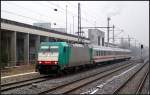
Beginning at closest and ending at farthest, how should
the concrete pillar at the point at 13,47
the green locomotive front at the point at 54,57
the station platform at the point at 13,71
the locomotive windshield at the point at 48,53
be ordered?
the green locomotive front at the point at 54,57 < the locomotive windshield at the point at 48,53 < the station platform at the point at 13,71 < the concrete pillar at the point at 13,47

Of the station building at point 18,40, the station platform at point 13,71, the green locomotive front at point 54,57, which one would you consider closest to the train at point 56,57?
the green locomotive front at point 54,57

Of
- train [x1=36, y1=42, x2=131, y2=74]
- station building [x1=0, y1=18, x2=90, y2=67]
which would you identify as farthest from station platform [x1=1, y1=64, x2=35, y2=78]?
train [x1=36, y1=42, x2=131, y2=74]

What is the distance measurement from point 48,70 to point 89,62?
496 inches

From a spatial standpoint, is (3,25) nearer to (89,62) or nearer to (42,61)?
(89,62)

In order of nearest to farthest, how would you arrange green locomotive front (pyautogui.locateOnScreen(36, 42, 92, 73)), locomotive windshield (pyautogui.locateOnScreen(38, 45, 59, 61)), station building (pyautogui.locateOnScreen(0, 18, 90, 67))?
green locomotive front (pyautogui.locateOnScreen(36, 42, 92, 73)) < locomotive windshield (pyautogui.locateOnScreen(38, 45, 59, 61)) < station building (pyautogui.locateOnScreen(0, 18, 90, 67))

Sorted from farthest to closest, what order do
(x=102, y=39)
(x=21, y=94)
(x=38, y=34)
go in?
(x=102, y=39)
(x=38, y=34)
(x=21, y=94)

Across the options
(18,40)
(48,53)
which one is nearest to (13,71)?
(48,53)

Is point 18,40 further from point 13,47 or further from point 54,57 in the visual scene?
point 54,57

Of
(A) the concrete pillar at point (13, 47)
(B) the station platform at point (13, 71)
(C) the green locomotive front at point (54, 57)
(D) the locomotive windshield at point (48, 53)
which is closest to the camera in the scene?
(C) the green locomotive front at point (54, 57)

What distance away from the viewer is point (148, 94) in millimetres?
17422

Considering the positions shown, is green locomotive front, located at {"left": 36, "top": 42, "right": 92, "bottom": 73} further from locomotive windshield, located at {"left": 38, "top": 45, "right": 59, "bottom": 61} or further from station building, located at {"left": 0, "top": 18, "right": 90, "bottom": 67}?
station building, located at {"left": 0, "top": 18, "right": 90, "bottom": 67}

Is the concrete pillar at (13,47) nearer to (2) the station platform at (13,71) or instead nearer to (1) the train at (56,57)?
(2) the station platform at (13,71)

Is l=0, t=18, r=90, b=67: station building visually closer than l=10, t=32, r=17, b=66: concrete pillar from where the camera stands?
Yes

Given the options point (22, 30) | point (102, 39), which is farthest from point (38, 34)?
point (102, 39)
